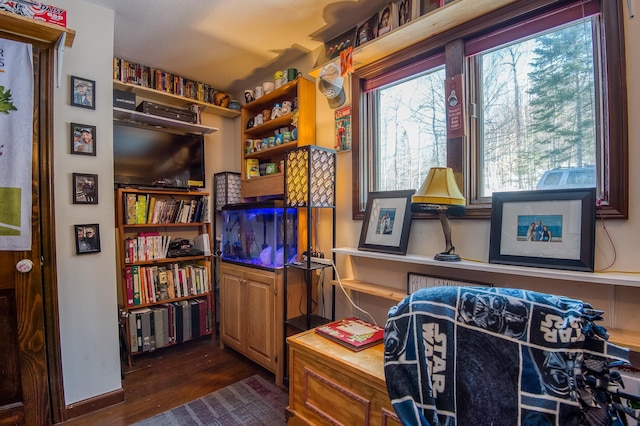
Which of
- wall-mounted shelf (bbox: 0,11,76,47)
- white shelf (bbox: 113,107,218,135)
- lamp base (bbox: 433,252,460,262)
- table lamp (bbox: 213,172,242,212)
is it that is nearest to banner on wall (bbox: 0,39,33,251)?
wall-mounted shelf (bbox: 0,11,76,47)

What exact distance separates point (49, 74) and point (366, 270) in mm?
2221

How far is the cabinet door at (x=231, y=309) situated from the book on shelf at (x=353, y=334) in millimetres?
1029

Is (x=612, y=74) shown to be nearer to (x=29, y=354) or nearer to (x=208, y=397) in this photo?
(x=208, y=397)

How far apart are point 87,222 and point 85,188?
0.21 meters

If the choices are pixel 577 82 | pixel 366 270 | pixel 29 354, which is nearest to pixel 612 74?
pixel 577 82

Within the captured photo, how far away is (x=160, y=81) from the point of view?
2869mm

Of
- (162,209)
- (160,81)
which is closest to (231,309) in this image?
(162,209)

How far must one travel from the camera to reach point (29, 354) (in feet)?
5.71

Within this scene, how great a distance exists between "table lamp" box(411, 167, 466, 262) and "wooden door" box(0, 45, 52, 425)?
6.88 feet

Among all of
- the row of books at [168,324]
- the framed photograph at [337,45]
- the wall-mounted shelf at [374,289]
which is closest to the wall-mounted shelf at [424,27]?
the framed photograph at [337,45]

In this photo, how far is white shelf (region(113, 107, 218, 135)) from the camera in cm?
264

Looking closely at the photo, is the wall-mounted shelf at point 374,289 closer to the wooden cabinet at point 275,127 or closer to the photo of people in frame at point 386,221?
the photo of people in frame at point 386,221

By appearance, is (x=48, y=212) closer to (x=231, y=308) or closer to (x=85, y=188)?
(x=85, y=188)

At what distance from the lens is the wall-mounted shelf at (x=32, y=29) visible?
5.03ft
